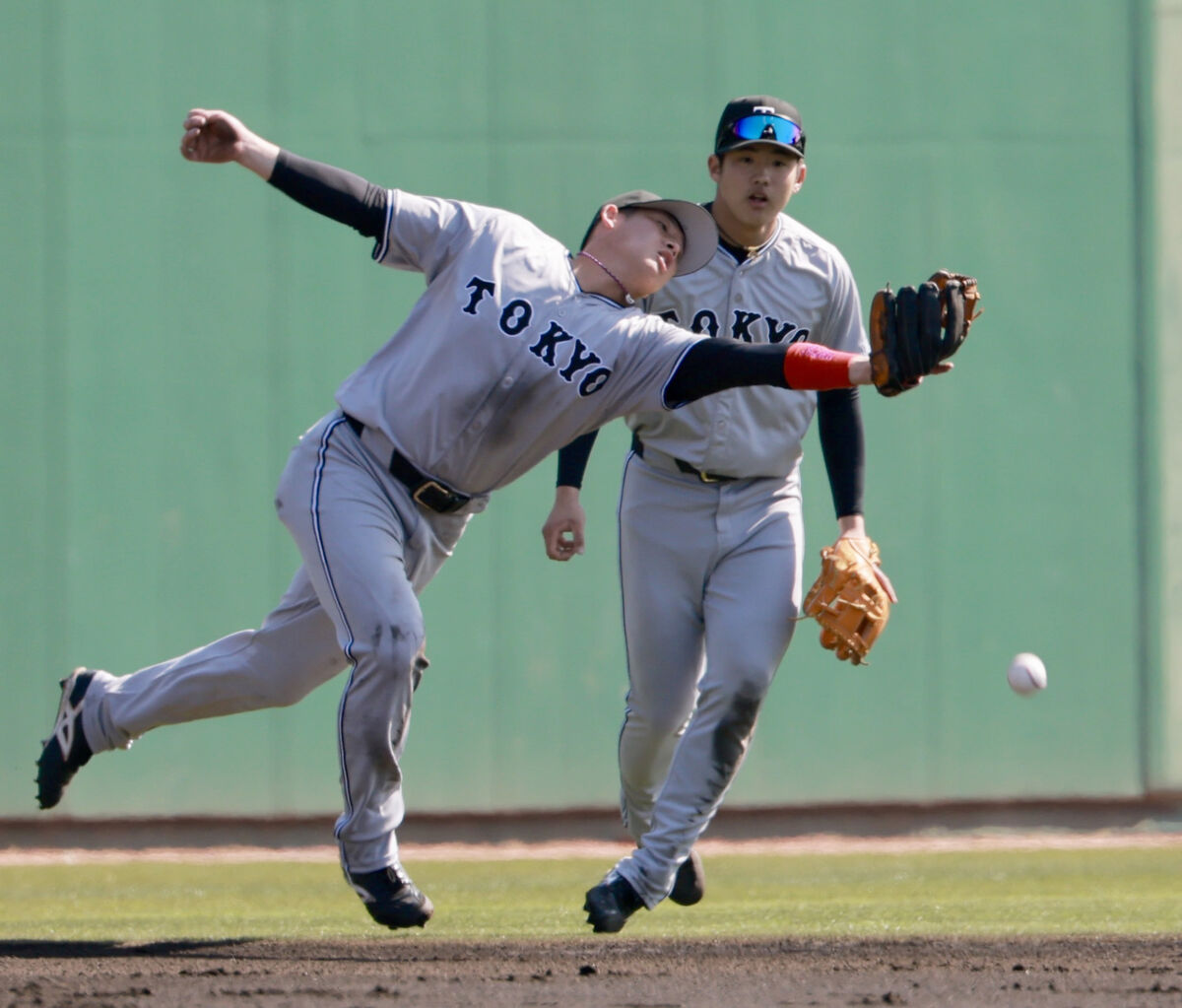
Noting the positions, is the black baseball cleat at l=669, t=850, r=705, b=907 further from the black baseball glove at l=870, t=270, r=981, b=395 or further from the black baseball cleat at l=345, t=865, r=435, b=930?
the black baseball glove at l=870, t=270, r=981, b=395

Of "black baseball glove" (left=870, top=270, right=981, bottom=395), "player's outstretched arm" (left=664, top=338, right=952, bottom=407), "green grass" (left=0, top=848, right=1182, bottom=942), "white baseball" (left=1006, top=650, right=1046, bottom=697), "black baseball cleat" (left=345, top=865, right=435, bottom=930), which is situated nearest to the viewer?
"black baseball glove" (left=870, top=270, right=981, bottom=395)

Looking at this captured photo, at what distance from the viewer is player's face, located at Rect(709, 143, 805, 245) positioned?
13.3 feet

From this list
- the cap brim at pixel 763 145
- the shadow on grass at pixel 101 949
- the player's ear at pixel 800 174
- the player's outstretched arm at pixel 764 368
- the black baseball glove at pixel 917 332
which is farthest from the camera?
the player's ear at pixel 800 174

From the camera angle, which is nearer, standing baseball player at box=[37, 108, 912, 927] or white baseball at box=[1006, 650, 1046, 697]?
standing baseball player at box=[37, 108, 912, 927]

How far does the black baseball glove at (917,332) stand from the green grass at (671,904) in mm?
1655

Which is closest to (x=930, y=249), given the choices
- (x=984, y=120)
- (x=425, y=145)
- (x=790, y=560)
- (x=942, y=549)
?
(x=984, y=120)

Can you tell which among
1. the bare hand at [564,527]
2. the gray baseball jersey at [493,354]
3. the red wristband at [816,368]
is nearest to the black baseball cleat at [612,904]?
the bare hand at [564,527]

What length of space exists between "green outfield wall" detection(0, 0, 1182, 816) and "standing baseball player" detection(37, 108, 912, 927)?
2.59 metres

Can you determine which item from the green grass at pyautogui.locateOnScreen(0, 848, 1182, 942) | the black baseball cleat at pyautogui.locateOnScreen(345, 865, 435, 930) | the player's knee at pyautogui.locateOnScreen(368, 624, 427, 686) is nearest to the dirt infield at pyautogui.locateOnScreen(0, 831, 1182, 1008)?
the black baseball cleat at pyautogui.locateOnScreen(345, 865, 435, 930)

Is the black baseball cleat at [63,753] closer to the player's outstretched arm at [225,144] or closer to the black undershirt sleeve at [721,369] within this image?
the player's outstretched arm at [225,144]

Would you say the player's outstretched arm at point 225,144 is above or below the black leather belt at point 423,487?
above

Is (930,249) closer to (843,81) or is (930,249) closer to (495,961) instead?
(843,81)

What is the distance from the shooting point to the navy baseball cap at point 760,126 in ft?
13.1

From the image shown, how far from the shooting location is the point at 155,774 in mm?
6328
